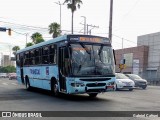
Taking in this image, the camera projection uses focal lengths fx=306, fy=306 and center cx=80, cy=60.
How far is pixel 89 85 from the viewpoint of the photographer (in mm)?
14938

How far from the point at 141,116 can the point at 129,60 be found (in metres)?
55.6

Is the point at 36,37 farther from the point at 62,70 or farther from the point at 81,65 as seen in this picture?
the point at 81,65

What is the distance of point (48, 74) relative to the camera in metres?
18.0

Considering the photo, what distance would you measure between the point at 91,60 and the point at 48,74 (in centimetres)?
384

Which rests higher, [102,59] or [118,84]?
[102,59]

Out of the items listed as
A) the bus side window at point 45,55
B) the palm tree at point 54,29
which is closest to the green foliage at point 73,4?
the palm tree at point 54,29

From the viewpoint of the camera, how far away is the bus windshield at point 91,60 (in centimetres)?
1488

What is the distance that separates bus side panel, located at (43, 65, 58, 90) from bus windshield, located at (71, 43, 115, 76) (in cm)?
201

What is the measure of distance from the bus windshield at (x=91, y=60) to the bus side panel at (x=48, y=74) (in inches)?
79.0

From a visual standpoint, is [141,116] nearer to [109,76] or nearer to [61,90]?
[109,76]

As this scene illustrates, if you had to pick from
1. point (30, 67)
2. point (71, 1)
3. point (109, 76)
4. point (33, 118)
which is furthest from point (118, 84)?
point (71, 1)

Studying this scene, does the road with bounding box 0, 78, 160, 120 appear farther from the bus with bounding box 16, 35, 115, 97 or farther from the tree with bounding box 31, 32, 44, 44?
the tree with bounding box 31, 32, 44, 44

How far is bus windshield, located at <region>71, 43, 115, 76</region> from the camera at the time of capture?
14883 millimetres

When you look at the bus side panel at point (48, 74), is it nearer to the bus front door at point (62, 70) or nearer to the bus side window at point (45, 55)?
the bus side window at point (45, 55)
